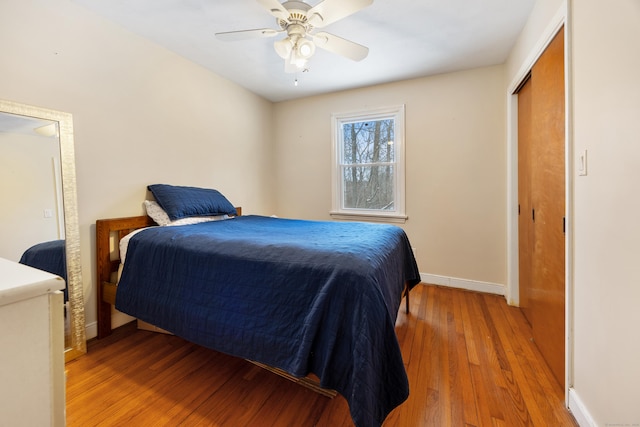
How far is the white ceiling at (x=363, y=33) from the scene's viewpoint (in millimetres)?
1910

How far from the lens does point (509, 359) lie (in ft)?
5.69

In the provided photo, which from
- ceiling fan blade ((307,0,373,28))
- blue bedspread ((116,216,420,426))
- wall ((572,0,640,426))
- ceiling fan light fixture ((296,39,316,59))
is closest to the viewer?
wall ((572,0,640,426))

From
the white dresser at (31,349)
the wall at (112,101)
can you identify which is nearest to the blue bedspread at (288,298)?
the wall at (112,101)

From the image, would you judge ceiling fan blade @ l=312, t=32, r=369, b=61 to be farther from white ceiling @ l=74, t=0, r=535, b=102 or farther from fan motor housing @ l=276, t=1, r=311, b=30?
white ceiling @ l=74, t=0, r=535, b=102

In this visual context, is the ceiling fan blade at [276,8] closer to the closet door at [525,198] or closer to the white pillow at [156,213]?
the white pillow at [156,213]

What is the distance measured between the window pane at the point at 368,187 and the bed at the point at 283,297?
4.79 ft

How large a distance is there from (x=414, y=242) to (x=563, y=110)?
6.61ft

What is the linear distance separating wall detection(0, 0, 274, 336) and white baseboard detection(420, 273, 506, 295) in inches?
106

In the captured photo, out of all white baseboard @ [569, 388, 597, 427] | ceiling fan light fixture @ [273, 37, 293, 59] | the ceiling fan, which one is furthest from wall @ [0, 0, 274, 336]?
white baseboard @ [569, 388, 597, 427]

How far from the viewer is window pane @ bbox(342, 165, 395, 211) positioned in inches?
133

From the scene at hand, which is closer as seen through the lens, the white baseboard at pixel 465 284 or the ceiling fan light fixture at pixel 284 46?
the ceiling fan light fixture at pixel 284 46

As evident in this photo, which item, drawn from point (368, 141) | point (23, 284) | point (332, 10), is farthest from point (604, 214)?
point (368, 141)

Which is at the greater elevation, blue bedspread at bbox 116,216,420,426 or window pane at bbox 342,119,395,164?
window pane at bbox 342,119,395,164

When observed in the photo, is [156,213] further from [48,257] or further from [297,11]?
[297,11]
